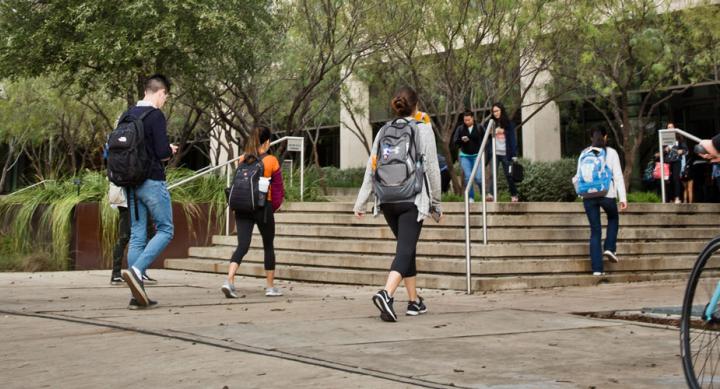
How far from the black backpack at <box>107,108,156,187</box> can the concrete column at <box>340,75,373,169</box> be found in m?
21.2

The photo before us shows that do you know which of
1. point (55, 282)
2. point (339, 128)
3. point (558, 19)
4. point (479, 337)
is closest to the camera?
point (479, 337)

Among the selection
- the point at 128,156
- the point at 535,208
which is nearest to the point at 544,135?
the point at 535,208

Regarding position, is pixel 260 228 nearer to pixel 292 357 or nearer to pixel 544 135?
pixel 292 357

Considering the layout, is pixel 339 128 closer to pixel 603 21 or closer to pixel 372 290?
pixel 603 21

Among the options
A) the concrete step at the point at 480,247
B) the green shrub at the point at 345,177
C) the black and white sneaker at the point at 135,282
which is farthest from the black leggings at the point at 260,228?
the green shrub at the point at 345,177

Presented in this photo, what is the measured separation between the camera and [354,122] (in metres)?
32.0

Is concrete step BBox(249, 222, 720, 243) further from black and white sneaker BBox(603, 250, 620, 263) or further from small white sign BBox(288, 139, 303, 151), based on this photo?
small white sign BBox(288, 139, 303, 151)

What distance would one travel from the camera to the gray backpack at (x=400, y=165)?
24.0ft

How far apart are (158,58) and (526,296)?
32.2 feet

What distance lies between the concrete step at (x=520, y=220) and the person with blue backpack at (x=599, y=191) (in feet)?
2.63

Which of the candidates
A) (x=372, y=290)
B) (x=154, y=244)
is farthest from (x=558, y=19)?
(x=154, y=244)

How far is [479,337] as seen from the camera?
6312 millimetres

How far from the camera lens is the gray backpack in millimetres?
7309

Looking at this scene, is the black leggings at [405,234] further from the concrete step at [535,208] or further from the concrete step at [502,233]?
the concrete step at [535,208]
